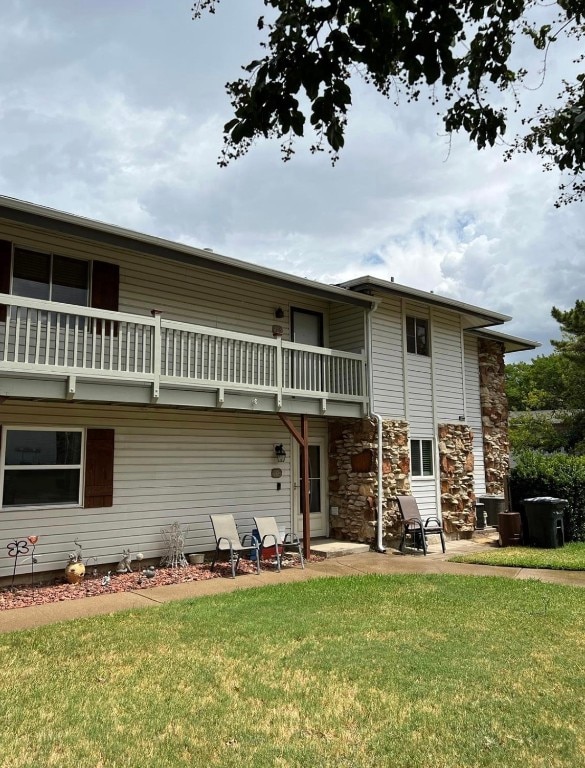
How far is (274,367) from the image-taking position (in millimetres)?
10688

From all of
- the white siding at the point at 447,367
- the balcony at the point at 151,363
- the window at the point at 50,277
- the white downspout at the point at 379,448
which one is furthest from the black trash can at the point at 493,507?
the window at the point at 50,277

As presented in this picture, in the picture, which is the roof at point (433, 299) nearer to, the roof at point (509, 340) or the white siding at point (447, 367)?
the white siding at point (447, 367)

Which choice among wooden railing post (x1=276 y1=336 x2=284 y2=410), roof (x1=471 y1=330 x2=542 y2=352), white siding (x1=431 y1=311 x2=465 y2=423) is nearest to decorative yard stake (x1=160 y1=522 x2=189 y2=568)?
wooden railing post (x1=276 y1=336 x2=284 y2=410)

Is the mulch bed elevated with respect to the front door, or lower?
lower

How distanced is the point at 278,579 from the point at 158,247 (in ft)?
18.4

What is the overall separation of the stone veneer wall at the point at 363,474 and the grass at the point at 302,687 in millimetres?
4849

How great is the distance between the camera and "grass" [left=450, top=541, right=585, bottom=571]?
10.0 metres

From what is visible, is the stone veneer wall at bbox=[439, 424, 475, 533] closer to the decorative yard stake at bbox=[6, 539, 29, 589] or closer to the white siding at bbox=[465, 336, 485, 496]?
the white siding at bbox=[465, 336, 485, 496]

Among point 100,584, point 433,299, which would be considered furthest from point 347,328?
point 100,584

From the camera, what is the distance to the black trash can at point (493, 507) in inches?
611

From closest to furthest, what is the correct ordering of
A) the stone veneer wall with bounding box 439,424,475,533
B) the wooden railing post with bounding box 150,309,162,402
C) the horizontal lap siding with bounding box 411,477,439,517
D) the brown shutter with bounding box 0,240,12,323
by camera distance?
the brown shutter with bounding box 0,240,12,323 → the wooden railing post with bounding box 150,309,162,402 → the horizontal lap siding with bounding box 411,477,439,517 → the stone veneer wall with bounding box 439,424,475,533

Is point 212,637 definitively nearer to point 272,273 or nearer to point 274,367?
point 274,367

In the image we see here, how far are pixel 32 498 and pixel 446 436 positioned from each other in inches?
369

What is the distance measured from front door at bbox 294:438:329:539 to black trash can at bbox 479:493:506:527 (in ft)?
17.2
